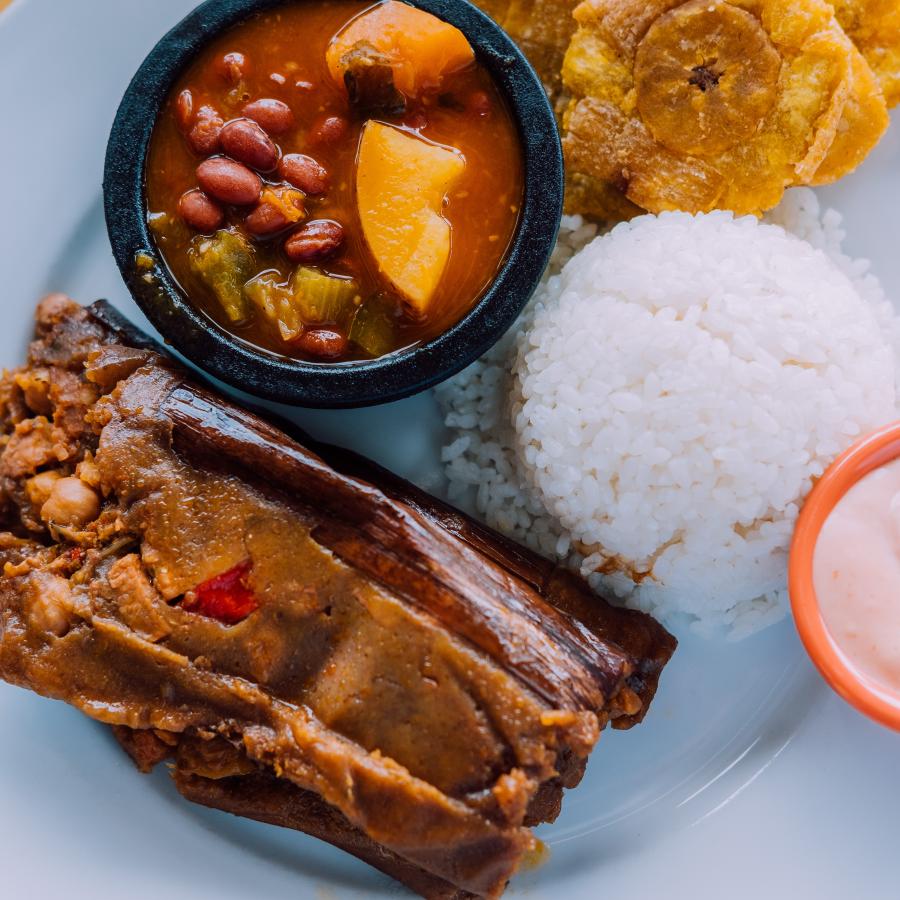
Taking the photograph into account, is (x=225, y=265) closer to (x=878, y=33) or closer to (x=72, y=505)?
(x=72, y=505)

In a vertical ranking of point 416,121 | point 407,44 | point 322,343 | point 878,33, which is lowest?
point 322,343

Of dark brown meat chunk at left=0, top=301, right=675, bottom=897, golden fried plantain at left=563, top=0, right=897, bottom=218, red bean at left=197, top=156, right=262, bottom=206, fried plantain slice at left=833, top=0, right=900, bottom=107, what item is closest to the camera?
dark brown meat chunk at left=0, top=301, right=675, bottom=897

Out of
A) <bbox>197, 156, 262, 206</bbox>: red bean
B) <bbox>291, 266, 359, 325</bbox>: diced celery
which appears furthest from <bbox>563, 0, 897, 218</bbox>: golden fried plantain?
<bbox>197, 156, 262, 206</bbox>: red bean

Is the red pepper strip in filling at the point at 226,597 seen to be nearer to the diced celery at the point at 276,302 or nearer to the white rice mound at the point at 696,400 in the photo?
the diced celery at the point at 276,302

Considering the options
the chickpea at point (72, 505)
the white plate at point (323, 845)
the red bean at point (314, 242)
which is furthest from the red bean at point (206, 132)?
the chickpea at point (72, 505)

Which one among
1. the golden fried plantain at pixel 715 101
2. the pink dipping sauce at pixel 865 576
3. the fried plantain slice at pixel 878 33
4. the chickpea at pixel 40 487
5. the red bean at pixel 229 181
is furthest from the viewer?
the fried plantain slice at pixel 878 33

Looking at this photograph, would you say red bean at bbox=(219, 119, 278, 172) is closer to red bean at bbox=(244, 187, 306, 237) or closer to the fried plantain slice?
red bean at bbox=(244, 187, 306, 237)

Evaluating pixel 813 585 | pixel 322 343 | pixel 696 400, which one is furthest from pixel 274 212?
pixel 813 585
